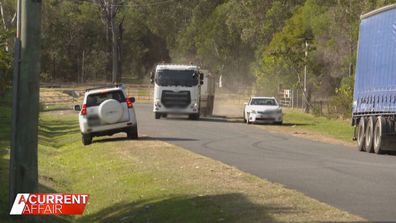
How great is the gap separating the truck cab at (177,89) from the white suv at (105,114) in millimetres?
16583

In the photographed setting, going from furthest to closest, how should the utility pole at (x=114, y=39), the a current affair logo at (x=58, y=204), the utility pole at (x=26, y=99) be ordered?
the utility pole at (x=114, y=39) < the utility pole at (x=26, y=99) < the a current affair logo at (x=58, y=204)

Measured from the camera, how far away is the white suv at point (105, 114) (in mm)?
26875

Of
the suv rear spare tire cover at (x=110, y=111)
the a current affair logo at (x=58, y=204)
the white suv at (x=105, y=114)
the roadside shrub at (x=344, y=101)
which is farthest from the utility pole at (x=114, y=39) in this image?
the a current affair logo at (x=58, y=204)

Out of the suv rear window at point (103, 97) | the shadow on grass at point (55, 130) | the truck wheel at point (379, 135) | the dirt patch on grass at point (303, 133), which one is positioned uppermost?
the suv rear window at point (103, 97)

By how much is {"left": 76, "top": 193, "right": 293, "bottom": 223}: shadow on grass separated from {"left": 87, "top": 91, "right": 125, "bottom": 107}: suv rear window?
12.7 m

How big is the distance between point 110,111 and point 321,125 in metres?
17.9


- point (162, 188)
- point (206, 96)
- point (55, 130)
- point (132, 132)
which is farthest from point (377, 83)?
point (206, 96)

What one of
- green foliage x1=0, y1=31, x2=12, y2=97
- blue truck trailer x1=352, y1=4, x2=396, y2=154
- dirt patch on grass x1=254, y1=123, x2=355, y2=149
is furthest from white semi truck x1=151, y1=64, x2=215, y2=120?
blue truck trailer x1=352, y1=4, x2=396, y2=154

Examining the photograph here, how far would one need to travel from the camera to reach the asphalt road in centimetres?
1320

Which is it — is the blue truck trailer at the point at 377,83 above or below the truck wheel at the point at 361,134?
above

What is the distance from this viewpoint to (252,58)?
280 ft

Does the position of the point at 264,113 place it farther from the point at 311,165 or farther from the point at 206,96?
the point at 311,165

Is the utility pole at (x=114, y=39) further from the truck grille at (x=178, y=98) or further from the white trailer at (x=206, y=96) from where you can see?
the truck grille at (x=178, y=98)

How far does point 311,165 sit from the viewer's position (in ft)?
64.1
